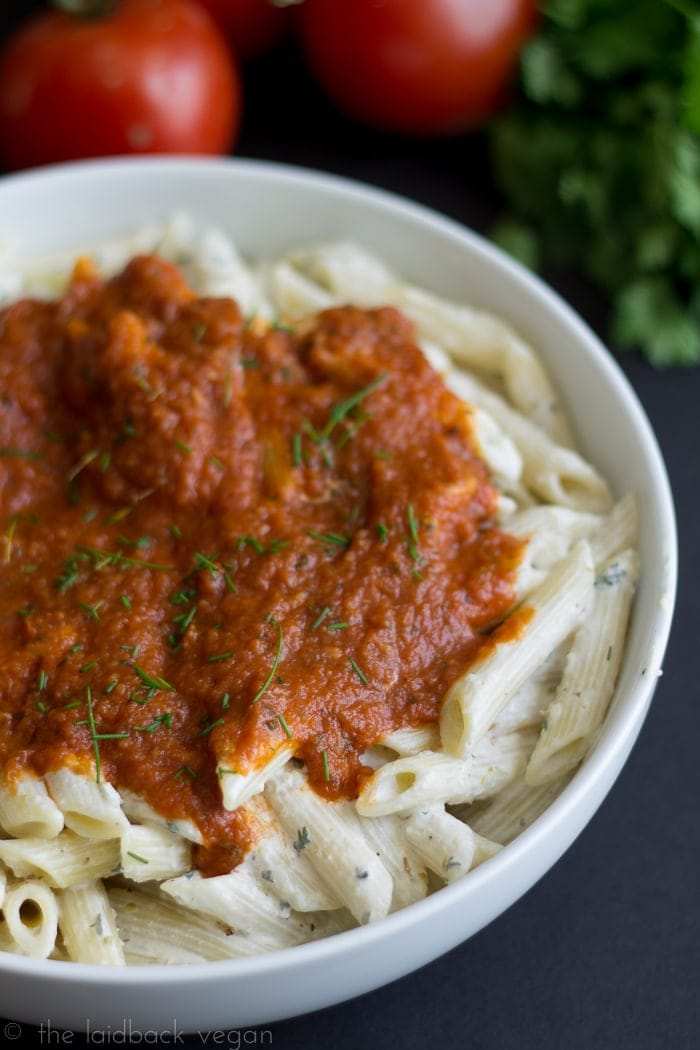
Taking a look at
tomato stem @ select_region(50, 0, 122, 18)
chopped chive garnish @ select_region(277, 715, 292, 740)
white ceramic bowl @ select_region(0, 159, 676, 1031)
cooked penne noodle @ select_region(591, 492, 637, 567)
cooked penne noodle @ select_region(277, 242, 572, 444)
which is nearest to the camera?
white ceramic bowl @ select_region(0, 159, 676, 1031)

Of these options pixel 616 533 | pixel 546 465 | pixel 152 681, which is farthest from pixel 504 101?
pixel 152 681

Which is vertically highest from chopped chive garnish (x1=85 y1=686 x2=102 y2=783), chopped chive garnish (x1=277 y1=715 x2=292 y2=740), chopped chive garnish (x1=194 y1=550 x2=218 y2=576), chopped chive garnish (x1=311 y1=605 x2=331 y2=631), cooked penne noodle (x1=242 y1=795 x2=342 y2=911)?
chopped chive garnish (x1=311 y1=605 x2=331 y2=631)

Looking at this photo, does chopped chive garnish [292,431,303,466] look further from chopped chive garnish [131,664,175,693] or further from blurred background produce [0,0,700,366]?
blurred background produce [0,0,700,366]

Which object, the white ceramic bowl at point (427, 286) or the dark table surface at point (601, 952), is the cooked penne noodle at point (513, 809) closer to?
the white ceramic bowl at point (427, 286)

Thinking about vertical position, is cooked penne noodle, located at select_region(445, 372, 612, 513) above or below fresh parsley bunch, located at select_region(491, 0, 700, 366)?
below

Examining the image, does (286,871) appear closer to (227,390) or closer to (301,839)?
(301,839)

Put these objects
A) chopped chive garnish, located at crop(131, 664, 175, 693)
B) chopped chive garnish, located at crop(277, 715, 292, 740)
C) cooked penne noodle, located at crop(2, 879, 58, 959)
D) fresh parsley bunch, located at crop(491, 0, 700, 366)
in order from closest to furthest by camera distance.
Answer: cooked penne noodle, located at crop(2, 879, 58, 959), chopped chive garnish, located at crop(277, 715, 292, 740), chopped chive garnish, located at crop(131, 664, 175, 693), fresh parsley bunch, located at crop(491, 0, 700, 366)

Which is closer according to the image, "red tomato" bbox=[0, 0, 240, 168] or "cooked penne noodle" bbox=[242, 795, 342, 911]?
"cooked penne noodle" bbox=[242, 795, 342, 911]

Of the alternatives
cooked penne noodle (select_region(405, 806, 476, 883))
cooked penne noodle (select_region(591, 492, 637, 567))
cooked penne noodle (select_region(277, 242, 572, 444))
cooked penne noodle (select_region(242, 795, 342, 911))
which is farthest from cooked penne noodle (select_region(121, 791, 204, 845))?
cooked penne noodle (select_region(277, 242, 572, 444))
